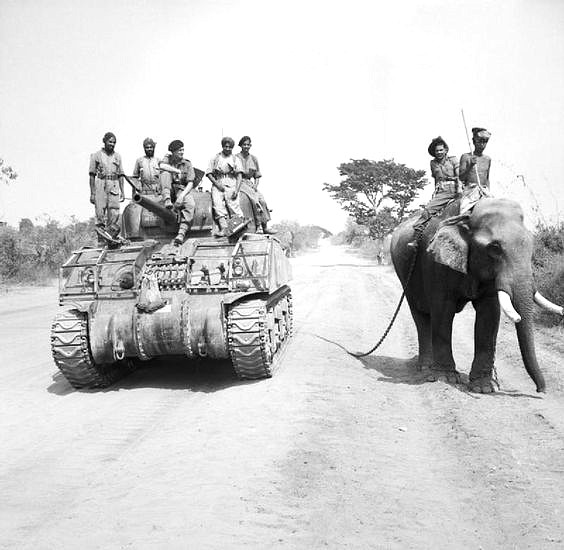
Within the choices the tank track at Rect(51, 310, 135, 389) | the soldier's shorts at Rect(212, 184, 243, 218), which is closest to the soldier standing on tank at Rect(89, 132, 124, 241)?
the soldier's shorts at Rect(212, 184, 243, 218)

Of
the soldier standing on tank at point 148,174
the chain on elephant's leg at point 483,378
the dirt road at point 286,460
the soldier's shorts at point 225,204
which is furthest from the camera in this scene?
the soldier standing on tank at point 148,174

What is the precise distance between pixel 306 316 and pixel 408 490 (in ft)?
35.7

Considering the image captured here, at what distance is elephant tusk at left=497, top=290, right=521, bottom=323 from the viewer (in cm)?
665

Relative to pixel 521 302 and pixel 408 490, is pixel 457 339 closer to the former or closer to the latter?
pixel 521 302

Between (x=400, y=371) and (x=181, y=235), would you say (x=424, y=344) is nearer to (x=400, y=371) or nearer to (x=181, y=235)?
(x=400, y=371)

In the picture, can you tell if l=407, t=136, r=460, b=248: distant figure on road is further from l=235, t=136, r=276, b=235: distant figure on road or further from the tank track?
the tank track

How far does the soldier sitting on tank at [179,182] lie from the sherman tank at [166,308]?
0.75 metres

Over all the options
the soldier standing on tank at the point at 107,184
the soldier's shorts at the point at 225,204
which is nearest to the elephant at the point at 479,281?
the soldier's shorts at the point at 225,204

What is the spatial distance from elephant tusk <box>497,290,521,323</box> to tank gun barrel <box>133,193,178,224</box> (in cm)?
484

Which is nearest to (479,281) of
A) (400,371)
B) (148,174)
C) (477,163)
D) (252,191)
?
(477,163)

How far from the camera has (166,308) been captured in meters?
8.24

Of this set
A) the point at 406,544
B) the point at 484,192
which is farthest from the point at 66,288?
the point at 406,544

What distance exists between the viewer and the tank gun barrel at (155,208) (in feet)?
29.3

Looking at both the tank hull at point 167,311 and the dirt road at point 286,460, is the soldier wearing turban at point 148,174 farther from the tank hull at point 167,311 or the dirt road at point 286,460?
the dirt road at point 286,460
